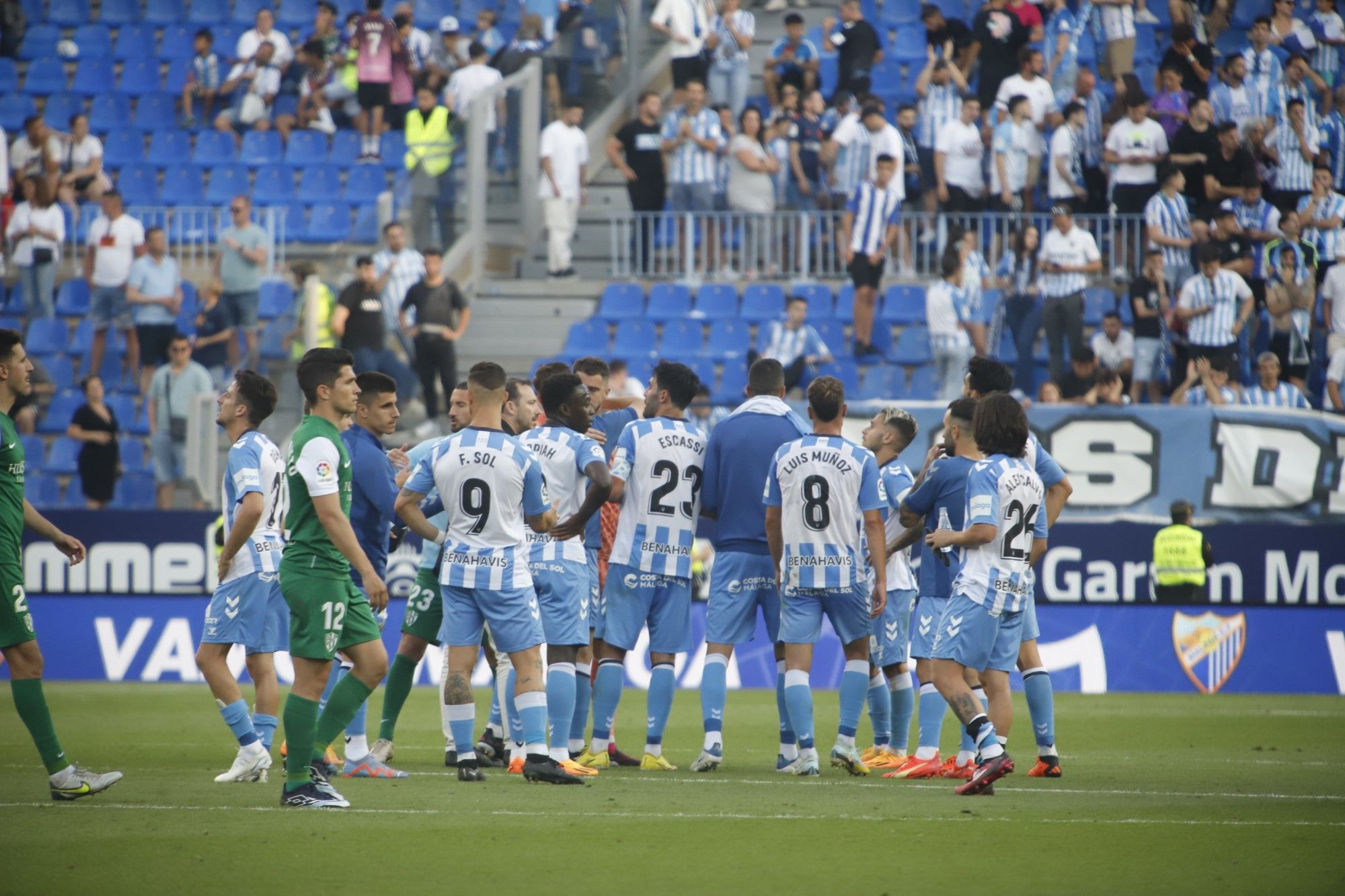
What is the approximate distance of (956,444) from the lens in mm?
9922

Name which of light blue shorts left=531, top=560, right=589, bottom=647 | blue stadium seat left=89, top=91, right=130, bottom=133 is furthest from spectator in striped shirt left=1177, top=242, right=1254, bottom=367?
blue stadium seat left=89, top=91, right=130, bottom=133

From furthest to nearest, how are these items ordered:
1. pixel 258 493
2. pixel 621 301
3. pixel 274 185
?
Result: pixel 274 185
pixel 621 301
pixel 258 493

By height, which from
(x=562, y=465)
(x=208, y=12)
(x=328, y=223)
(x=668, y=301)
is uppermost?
(x=208, y=12)

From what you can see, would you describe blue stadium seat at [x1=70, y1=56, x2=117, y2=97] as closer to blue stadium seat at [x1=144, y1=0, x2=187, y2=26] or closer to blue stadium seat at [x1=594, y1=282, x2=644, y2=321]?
blue stadium seat at [x1=144, y1=0, x2=187, y2=26]

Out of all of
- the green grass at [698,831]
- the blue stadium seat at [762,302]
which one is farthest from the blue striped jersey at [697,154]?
the green grass at [698,831]

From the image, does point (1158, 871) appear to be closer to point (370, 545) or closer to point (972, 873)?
point (972, 873)

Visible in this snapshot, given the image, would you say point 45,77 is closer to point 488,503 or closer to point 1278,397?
point 1278,397

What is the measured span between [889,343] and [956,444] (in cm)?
1040

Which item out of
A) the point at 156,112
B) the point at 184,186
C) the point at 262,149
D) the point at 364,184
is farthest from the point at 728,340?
the point at 156,112

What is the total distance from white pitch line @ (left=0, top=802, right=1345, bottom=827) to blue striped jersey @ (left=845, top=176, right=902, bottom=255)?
41.7 ft

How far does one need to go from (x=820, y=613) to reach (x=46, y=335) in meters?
14.8

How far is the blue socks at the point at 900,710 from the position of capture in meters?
10.7

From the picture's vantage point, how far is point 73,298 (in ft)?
73.5

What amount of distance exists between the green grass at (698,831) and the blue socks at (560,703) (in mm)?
299
